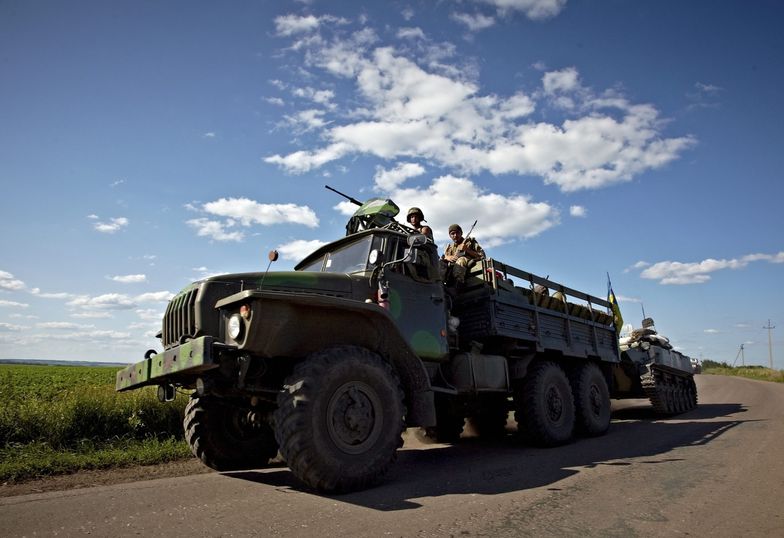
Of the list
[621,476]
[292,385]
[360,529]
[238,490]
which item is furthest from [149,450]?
[621,476]

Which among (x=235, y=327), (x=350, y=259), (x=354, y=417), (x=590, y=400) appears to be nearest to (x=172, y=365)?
(x=235, y=327)

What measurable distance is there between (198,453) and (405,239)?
140 inches

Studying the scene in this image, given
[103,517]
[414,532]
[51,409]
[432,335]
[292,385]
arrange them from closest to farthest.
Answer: [414,532] → [103,517] → [292,385] → [432,335] → [51,409]

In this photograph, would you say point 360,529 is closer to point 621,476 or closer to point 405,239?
point 621,476

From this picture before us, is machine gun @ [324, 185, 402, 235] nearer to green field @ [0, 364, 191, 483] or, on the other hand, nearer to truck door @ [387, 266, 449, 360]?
truck door @ [387, 266, 449, 360]

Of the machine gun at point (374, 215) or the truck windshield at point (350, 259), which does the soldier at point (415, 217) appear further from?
the truck windshield at point (350, 259)

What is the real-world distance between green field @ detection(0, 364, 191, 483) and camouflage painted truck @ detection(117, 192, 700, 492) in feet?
4.14

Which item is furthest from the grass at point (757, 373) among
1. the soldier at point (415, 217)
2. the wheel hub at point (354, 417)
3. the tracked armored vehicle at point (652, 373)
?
the wheel hub at point (354, 417)

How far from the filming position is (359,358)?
5172 mm

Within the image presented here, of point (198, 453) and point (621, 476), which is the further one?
point (198, 453)

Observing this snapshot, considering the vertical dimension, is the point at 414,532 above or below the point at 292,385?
below

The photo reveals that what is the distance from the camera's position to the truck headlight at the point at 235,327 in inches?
193

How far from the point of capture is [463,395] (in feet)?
25.7

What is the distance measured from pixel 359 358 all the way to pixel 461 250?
3903mm
